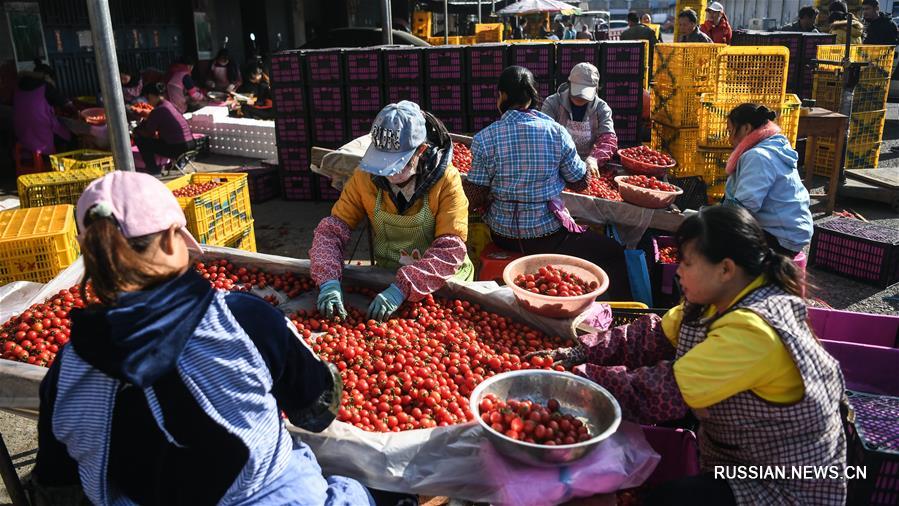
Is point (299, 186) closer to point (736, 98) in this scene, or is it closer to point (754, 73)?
point (736, 98)

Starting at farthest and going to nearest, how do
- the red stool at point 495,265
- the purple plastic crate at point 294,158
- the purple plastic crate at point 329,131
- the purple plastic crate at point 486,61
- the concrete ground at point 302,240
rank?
the purple plastic crate at point 294,158 < the purple plastic crate at point 329,131 < the purple plastic crate at point 486,61 < the red stool at point 495,265 < the concrete ground at point 302,240

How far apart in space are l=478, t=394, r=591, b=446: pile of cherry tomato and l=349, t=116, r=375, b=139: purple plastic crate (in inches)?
226

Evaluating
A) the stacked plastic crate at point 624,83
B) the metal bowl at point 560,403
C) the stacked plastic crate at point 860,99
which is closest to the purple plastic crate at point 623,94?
the stacked plastic crate at point 624,83

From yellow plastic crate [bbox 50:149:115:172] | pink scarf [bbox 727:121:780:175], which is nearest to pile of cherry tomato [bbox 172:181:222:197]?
yellow plastic crate [bbox 50:149:115:172]

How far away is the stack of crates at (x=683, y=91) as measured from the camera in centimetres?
760

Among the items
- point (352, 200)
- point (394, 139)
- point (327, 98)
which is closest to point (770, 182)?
point (394, 139)

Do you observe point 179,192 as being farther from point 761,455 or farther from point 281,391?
point 761,455

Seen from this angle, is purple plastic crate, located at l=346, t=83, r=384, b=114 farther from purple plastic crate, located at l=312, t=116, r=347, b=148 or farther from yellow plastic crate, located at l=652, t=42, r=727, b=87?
yellow plastic crate, located at l=652, t=42, r=727, b=87

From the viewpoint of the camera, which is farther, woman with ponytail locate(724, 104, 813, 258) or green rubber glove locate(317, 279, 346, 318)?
woman with ponytail locate(724, 104, 813, 258)

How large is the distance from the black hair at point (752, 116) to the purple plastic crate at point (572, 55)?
2.89 metres

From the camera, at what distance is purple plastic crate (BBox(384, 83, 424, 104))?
24.6 feet

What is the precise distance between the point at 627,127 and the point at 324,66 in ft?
11.4

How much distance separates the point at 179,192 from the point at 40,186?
3.85ft

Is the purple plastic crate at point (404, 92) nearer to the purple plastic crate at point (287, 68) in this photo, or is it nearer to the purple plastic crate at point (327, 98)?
the purple plastic crate at point (327, 98)
